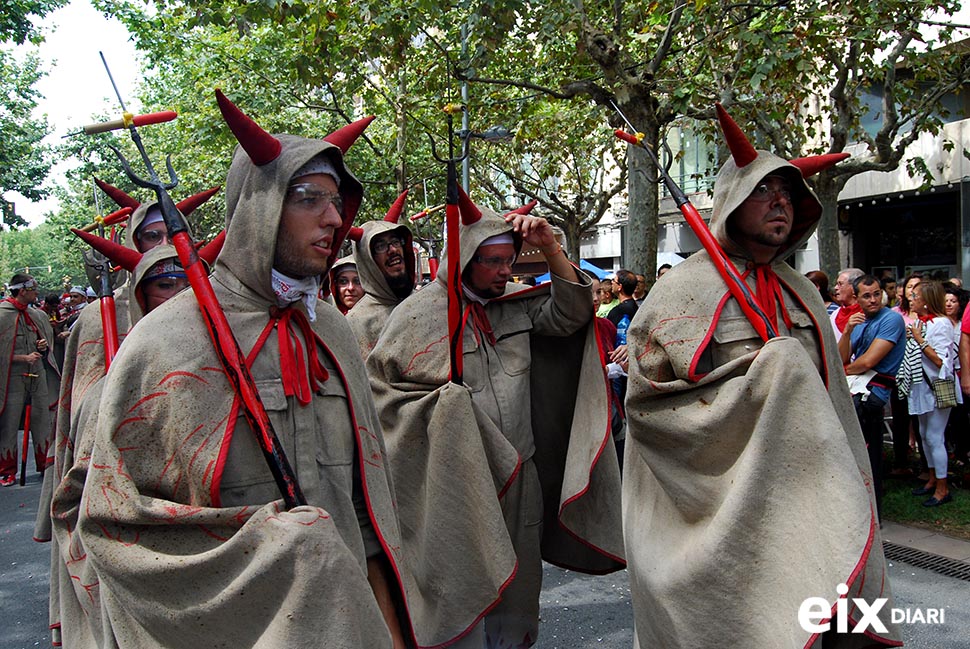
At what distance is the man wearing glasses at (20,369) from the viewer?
977 cm

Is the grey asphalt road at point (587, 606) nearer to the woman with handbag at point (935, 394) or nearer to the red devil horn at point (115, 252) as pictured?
the woman with handbag at point (935, 394)

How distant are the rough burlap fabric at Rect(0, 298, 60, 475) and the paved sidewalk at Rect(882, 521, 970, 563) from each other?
8280mm

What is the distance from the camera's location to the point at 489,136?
512 centimetres

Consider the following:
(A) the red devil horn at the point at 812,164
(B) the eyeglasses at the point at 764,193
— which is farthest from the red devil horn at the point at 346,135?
(A) the red devil horn at the point at 812,164

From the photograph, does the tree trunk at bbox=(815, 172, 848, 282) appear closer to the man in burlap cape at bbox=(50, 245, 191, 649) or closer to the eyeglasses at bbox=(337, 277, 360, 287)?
the eyeglasses at bbox=(337, 277, 360, 287)

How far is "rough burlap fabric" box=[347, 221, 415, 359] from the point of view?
586 cm

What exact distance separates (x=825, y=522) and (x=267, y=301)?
2.07m

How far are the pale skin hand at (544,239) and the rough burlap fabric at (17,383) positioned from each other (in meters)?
7.25

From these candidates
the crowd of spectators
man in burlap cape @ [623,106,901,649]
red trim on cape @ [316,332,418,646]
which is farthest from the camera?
→ the crowd of spectators

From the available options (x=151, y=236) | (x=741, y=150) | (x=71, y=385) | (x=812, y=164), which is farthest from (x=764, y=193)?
(x=71, y=385)

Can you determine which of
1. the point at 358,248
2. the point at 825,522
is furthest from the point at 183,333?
the point at 358,248

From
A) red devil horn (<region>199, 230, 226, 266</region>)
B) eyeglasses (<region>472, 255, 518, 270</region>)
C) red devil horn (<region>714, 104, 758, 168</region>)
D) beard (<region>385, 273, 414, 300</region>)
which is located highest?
red devil horn (<region>714, 104, 758, 168</region>)

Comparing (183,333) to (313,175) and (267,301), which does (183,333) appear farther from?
(313,175)

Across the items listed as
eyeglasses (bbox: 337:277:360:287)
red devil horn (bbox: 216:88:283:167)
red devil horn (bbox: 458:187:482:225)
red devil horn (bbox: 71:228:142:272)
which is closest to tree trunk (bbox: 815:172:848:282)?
eyeglasses (bbox: 337:277:360:287)
